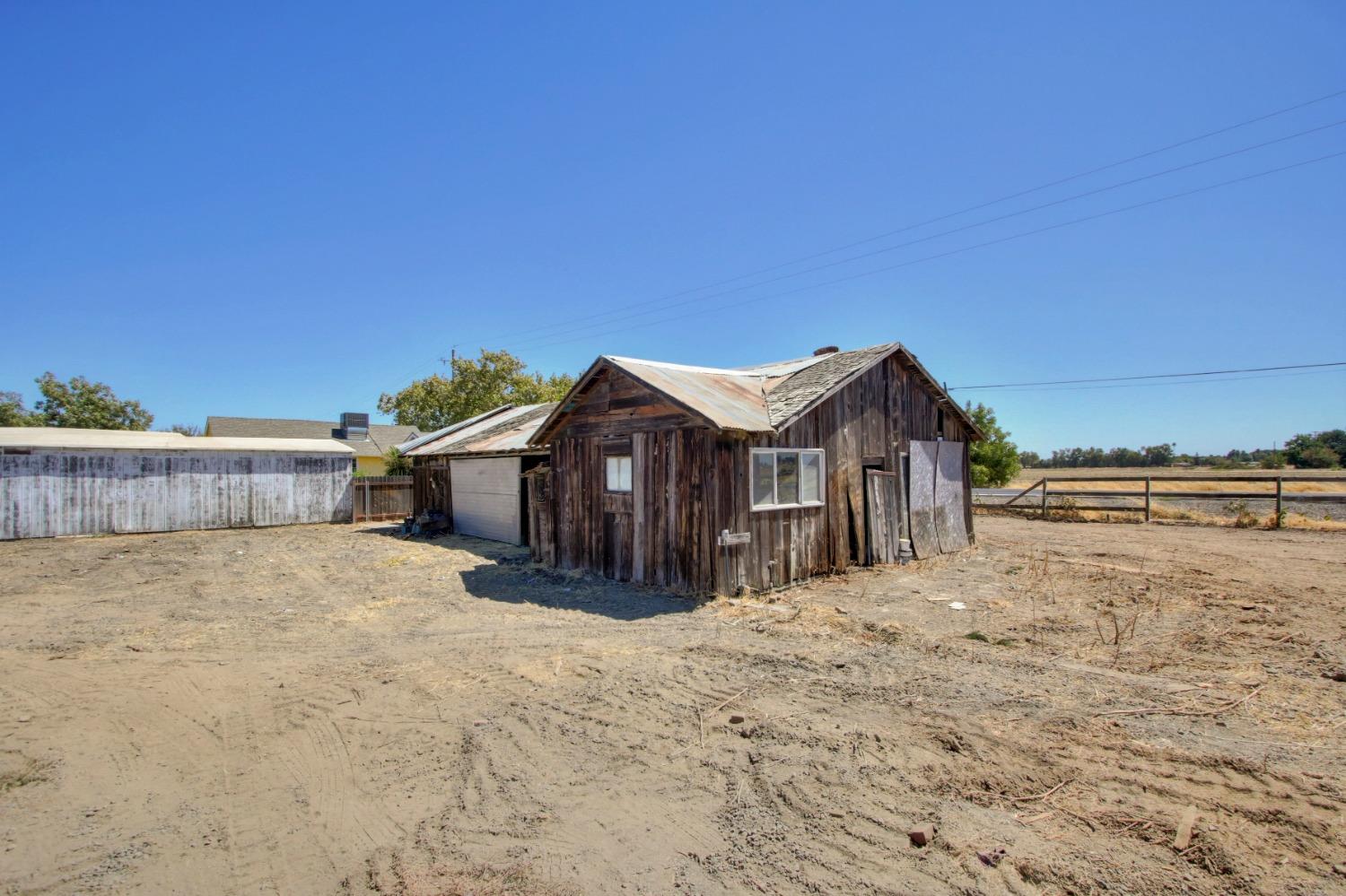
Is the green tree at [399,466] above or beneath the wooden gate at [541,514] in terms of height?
above

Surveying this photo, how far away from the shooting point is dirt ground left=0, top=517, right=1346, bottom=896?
11.1 feet

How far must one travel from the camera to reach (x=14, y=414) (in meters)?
41.1

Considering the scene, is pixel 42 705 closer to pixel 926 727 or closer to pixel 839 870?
pixel 839 870

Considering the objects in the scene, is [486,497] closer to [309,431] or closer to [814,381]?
[814,381]

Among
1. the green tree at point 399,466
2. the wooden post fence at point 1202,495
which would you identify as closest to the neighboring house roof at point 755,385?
the wooden post fence at point 1202,495

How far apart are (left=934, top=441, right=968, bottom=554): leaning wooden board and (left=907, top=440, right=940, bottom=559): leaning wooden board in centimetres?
20

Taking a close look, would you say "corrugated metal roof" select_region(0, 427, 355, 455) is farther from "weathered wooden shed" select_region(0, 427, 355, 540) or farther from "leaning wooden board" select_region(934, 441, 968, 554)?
"leaning wooden board" select_region(934, 441, 968, 554)

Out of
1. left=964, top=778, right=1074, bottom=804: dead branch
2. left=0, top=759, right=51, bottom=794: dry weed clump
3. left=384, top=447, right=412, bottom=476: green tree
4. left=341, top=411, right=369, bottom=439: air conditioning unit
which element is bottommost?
left=964, top=778, right=1074, bottom=804: dead branch

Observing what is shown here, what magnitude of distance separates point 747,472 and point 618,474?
285cm

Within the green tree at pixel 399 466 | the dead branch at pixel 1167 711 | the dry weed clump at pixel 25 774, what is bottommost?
the dead branch at pixel 1167 711

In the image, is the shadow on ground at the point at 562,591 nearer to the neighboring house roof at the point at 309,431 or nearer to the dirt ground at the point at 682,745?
the dirt ground at the point at 682,745

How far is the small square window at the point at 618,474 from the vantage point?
1168 centimetres

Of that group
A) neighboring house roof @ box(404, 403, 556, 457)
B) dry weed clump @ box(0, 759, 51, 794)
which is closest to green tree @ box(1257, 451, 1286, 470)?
neighboring house roof @ box(404, 403, 556, 457)

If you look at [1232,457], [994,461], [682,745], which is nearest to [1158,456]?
[1232,457]
